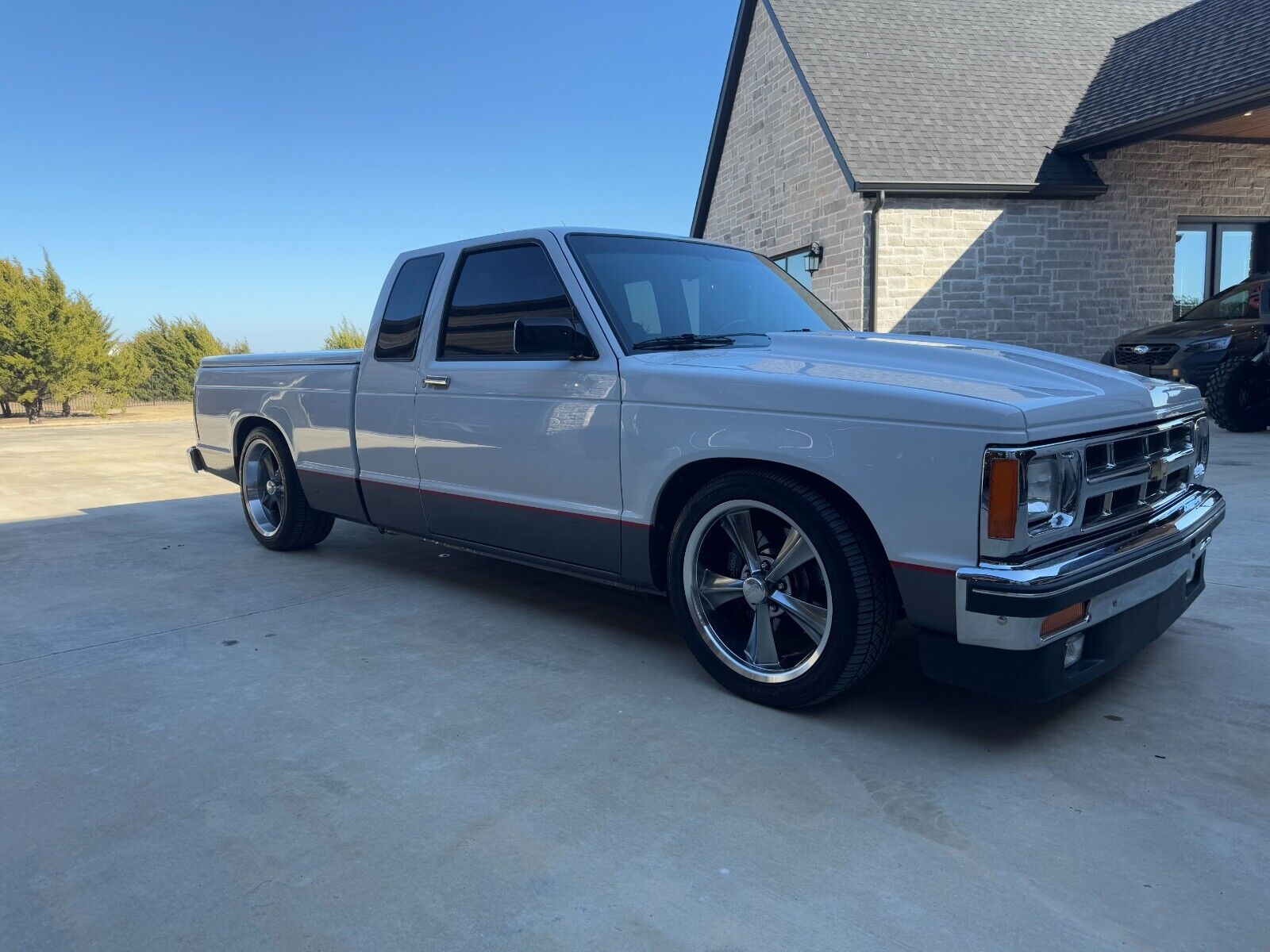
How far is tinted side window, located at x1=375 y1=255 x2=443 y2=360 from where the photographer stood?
4693mm

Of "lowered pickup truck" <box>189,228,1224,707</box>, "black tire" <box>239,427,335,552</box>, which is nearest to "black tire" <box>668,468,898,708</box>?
"lowered pickup truck" <box>189,228,1224,707</box>

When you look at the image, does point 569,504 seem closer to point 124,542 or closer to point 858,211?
point 124,542

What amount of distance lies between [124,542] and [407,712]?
4.33 meters

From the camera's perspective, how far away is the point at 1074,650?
2.81m

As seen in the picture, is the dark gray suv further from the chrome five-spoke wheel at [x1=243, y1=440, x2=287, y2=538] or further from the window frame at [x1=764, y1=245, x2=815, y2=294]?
the chrome five-spoke wheel at [x1=243, y1=440, x2=287, y2=538]

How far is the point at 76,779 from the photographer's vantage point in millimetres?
2770

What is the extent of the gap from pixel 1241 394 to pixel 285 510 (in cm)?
1119

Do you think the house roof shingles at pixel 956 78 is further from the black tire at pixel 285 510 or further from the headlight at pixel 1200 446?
the headlight at pixel 1200 446

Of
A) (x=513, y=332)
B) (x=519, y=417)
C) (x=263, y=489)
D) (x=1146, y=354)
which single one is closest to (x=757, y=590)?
(x=519, y=417)

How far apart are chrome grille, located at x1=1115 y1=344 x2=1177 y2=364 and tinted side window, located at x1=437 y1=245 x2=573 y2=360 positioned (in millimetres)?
10027

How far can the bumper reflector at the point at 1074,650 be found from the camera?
2770 mm

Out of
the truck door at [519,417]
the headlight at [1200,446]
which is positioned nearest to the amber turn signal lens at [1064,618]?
the headlight at [1200,446]

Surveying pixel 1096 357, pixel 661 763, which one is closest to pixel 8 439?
pixel 661 763

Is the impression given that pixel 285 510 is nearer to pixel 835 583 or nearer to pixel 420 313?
pixel 420 313
